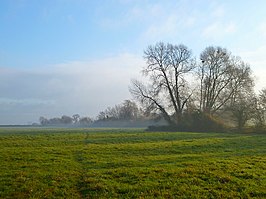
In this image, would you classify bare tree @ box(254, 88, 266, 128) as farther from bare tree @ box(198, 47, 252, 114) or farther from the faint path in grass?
the faint path in grass

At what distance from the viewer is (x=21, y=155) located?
2022 centimetres

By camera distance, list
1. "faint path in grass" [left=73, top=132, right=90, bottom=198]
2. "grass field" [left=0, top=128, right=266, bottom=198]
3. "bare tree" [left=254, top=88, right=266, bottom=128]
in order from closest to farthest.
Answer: "grass field" [left=0, top=128, right=266, bottom=198] → "faint path in grass" [left=73, top=132, right=90, bottom=198] → "bare tree" [left=254, top=88, right=266, bottom=128]

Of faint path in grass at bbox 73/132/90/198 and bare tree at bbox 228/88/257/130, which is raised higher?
bare tree at bbox 228/88/257/130

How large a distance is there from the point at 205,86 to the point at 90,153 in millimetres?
48927

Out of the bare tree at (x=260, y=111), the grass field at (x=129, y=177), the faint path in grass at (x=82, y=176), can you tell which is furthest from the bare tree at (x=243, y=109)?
the faint path in grass at (x=82, y=176)

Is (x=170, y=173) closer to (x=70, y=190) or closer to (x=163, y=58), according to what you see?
(x=70, y=190)

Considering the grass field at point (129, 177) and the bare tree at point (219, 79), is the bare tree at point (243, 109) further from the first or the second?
the grass field at point (129, 177)

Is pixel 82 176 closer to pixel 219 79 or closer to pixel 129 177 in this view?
pixel 129 177

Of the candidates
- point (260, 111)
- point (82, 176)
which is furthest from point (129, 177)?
point (260, 111)

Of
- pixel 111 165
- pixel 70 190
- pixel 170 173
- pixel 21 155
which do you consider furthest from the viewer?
pixel 21 155

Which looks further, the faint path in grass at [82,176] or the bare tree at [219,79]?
the bare tree at [219,79]

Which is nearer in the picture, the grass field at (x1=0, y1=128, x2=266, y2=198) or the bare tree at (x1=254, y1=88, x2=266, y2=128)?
the grass field at (x1=0, y1=128, x2=266, y2=198)

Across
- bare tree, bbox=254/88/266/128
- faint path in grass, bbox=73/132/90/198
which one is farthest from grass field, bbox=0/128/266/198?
bare tree, bbox=254/88/266/128

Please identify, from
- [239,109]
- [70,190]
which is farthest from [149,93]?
[70,190]
